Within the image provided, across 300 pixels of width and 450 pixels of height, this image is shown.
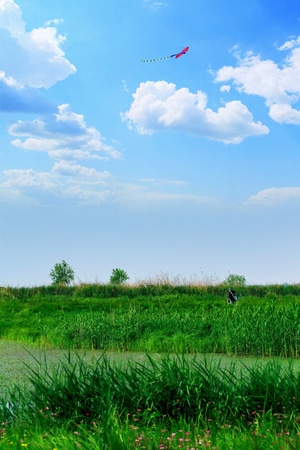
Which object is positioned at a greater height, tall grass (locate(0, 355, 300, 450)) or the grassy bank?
the grassy bank

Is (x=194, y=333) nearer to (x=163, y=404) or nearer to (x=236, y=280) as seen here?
(x=163, y=404)

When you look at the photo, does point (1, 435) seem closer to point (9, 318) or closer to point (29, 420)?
point (29, 420)

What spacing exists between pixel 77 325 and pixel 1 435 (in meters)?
7.51

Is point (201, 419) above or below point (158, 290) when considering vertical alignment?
below

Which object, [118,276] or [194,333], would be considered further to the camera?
[118,276]

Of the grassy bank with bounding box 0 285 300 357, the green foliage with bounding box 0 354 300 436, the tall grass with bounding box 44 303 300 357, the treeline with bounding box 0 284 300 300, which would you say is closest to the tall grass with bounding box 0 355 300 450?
the green foliage with bounding box 0 354 300 436

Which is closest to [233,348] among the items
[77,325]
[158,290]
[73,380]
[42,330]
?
[77,325]

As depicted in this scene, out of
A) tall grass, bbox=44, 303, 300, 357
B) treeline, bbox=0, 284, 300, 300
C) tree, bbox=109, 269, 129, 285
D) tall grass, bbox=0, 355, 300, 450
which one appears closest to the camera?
tall grass, bbox=0, 355, 300, 450

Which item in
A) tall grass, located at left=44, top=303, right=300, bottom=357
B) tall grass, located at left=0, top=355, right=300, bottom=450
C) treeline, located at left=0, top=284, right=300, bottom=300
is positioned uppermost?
treeline, located at left=0, top=284, right=300, bottom=300

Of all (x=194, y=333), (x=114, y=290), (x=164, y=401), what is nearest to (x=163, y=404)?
(x=164, y=401)

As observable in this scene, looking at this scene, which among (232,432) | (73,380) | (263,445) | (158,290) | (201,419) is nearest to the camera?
(263,445)

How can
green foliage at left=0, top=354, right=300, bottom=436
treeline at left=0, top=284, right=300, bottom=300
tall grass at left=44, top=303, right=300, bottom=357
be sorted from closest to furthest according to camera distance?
green foliage at left=0, top=354, right=300, bottom=436
tall grass at left=44, top=303, right=300, bottom=357
treeline at left=0, top=284, right=300, bottom=300

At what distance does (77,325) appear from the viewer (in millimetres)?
12023

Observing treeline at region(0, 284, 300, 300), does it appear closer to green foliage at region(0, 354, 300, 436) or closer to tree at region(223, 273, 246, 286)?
tree at region(223, 273, 246, 286)
